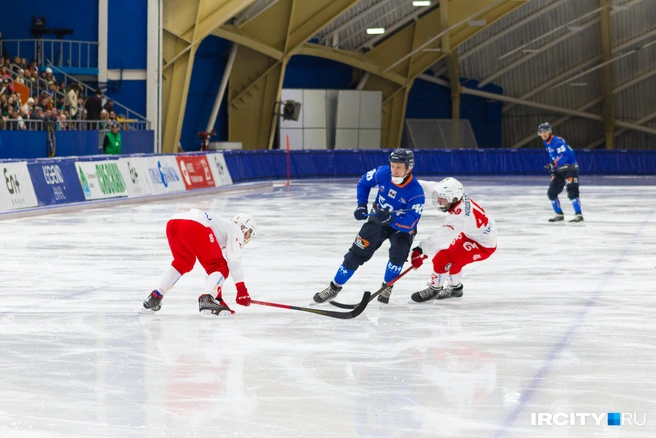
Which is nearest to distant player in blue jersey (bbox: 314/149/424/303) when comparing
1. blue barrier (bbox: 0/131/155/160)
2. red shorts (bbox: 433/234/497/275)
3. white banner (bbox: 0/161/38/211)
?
red shorts (bbox: 433/234/497/275)

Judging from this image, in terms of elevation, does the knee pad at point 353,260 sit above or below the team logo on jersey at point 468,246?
below

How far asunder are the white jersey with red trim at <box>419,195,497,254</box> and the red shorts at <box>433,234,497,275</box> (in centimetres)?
7

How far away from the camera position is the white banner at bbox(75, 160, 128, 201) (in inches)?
825

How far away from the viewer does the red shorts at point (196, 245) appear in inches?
317

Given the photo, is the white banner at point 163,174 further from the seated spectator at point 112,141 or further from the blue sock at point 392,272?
the blue sock at point 392,272

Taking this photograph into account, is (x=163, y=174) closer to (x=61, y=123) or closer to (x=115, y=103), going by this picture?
(x=61, y=123)

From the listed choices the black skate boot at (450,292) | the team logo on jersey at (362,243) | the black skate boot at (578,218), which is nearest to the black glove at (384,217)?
the team logo on jersey at (362,243)

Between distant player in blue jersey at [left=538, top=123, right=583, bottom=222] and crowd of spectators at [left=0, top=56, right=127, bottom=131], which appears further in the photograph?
crowd of spectators at [left=0, top=56, right=127, bottom=131]

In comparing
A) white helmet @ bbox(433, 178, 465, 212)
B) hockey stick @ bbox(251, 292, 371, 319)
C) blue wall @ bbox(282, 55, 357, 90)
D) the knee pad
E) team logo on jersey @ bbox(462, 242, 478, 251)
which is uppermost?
blue wall @ bbox(282, 55, 357, 90)

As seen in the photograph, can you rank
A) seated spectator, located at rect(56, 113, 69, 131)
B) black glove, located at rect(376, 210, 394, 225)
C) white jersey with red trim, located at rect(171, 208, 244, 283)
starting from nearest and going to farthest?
white jersey with red trim, located at rect(171, 208, 244, 283), black glove, located at rect(376, 210, 394, 225), seated spectator, located at rect(56, 113, 69, 131)

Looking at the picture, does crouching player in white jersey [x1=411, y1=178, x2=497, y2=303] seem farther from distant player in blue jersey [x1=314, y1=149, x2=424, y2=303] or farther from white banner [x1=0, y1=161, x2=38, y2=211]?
white banner [x1=0, y1=161, x2=38, y2=211]

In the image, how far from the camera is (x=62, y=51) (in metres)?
30.4

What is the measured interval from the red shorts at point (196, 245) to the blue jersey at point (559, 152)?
1159 centimetres

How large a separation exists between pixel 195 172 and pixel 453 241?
713 inches
